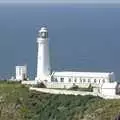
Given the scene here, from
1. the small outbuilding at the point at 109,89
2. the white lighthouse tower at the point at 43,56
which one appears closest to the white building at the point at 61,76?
the white lighthouse tower at the point at 43,56

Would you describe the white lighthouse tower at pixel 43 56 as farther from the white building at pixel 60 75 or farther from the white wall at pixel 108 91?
the white wall at pixel 108 91

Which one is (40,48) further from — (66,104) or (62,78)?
(66,104)

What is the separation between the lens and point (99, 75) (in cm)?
2823

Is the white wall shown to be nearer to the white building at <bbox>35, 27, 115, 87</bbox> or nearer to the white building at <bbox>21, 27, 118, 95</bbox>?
the white building at <bbox>21, 27, 118, 95</bbox>

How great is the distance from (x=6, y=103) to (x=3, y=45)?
46841 millimetres

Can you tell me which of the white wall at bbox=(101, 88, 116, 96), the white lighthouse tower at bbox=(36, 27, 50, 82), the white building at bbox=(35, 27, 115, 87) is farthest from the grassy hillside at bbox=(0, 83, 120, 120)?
the white lighthouse tower at bbox=(36, 27, 50, 82)

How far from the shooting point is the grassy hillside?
22.0m

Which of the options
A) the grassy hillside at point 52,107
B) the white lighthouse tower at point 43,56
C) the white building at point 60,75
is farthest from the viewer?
the white lighthouse tower at point 43,56

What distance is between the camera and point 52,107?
2316 centimetres

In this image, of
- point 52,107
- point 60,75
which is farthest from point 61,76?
point 52,107

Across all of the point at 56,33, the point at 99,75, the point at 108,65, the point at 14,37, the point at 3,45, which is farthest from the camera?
the point at 56,33

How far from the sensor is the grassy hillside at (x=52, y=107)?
72.1ft

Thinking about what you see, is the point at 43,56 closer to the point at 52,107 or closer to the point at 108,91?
the point at 108,91

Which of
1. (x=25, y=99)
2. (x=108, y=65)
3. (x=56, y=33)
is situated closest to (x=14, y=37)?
(x=56, y=33)
